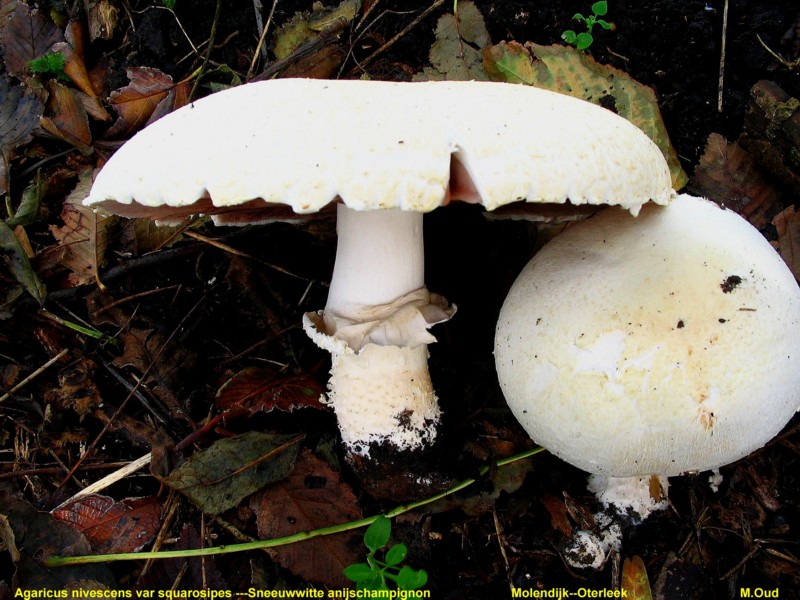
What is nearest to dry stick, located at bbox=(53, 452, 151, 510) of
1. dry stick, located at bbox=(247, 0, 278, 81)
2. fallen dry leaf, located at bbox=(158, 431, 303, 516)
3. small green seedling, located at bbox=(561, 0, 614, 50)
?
fallen dry leaf, located at bbox=(158, 431, 303, 516)

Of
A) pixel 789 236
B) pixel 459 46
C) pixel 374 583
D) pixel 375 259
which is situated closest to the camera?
pixel 374 583

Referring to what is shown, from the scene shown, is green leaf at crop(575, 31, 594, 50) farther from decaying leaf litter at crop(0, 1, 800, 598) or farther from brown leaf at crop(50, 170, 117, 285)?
brown leaf at crop(50, 170, 117, 285)

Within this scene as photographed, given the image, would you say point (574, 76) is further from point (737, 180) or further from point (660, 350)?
Answer: point (660, 350)

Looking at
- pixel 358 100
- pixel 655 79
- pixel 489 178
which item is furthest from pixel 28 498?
pixel 655 79

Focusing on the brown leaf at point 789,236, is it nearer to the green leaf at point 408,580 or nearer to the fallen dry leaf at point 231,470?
the green leaf at point 408,580

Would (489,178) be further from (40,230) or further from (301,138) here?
(40,230)


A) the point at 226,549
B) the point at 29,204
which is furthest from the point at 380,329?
the point at 29,204
